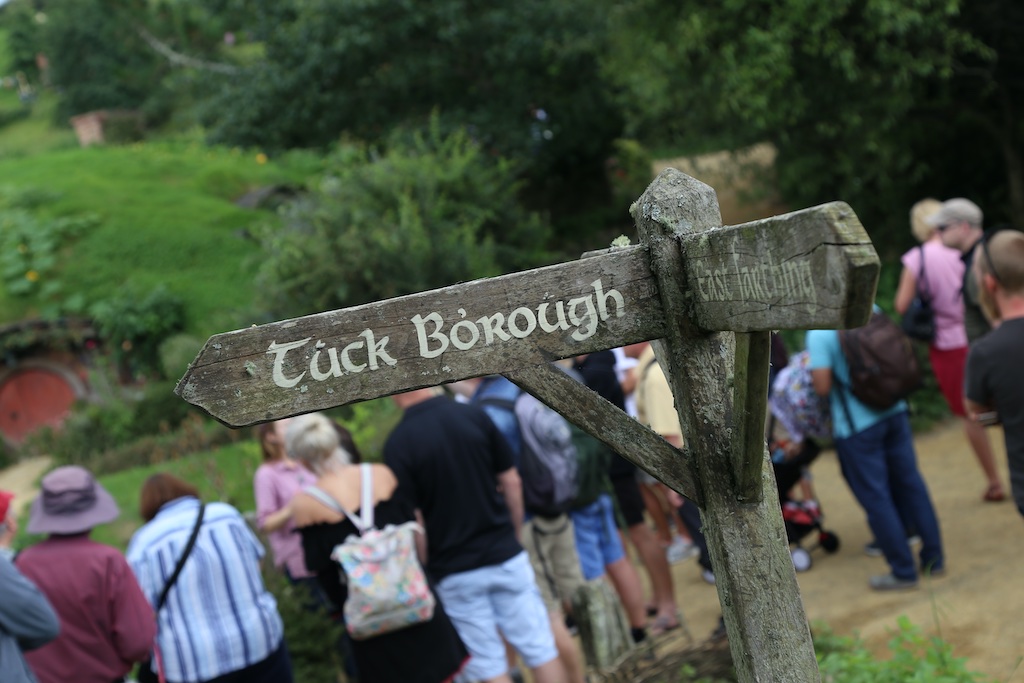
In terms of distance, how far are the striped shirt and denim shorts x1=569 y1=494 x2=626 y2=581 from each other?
1.91 m

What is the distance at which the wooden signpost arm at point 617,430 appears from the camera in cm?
222

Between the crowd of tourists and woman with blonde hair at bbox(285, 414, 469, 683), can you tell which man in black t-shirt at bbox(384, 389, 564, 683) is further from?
woman with blonde hair at bbox(285, 414, 469, 683)

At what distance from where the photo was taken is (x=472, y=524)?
4426 millimetres

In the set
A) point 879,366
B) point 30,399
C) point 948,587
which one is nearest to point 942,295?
point 879,366

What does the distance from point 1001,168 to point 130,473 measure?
1261 centimetres

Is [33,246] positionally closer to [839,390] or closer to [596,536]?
[596,536]

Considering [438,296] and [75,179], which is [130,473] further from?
[75,179]

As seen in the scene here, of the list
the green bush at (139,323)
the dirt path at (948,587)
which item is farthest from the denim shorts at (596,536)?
the green bush at (139,323)

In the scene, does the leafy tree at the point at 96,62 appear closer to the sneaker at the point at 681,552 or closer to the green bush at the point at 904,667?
the sneaker at the point at 681,552

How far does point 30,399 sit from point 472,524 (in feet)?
66.4

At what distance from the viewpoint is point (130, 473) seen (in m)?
13.8

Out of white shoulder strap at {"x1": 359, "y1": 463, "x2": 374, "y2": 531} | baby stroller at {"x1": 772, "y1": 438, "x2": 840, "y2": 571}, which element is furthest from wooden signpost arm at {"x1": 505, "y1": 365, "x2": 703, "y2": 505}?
baby stroller at {"x1": 772, "y1": 438, "x2": 840, "y2": 571}

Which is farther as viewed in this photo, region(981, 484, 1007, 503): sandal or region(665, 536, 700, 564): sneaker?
region(665, 536, 700, 564): sneaker

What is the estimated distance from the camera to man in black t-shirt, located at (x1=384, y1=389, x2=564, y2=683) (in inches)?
173
